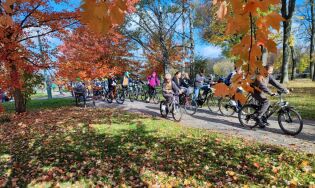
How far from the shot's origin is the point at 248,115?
9.15 meters

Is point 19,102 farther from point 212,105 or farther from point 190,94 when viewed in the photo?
point 212,105

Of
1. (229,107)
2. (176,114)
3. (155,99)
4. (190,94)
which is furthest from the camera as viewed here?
(155,99)

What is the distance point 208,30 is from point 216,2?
29.7 meters

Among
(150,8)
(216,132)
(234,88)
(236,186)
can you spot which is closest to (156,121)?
(216,132)

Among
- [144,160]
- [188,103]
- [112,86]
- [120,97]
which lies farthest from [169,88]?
[112,86]

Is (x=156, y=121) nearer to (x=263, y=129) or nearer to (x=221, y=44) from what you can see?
(x=263, y=129)

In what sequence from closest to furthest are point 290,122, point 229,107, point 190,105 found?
point 290,122 < point 229,107 < point 190,105

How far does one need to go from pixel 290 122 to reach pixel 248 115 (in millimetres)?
1329

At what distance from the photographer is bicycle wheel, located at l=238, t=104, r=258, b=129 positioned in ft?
29.6

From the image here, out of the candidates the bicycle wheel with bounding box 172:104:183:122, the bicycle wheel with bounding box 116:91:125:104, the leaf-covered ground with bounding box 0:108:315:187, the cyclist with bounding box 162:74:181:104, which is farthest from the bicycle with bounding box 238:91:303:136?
the bicycle wheel with bounding box 116:91:125:104

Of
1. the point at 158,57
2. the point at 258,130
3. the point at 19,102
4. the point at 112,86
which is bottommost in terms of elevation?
the point at 258,130

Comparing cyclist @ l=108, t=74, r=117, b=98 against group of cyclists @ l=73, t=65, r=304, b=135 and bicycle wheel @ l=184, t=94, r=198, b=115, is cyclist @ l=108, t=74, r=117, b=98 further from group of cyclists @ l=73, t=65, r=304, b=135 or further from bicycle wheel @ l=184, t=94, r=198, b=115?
bicycle wheel @ l=184, t=94, r=198, b=115

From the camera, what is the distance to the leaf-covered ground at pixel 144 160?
524cm

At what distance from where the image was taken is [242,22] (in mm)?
1607
